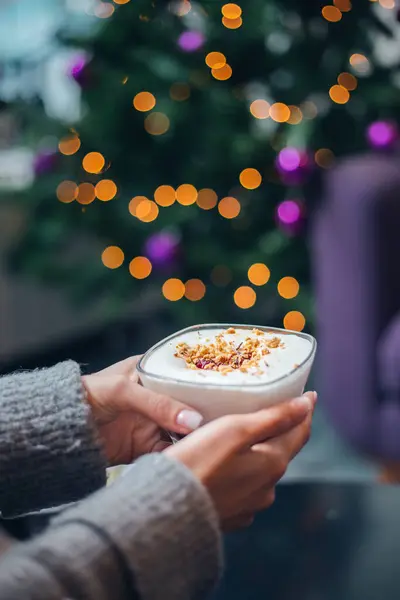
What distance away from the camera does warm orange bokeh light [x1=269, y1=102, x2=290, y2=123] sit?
6.48 feet

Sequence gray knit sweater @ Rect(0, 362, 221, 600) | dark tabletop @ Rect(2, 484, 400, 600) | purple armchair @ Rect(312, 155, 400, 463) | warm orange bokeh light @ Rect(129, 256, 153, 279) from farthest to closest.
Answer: warm orange bokeh light @ Rect(129, 256, 153, 279) → purple armchair @ Rect(312, 155, 400, 463) → dark tabletop @ Rect(2, 484, 400, 600) → gray knit sweater @ Rect(0, 362, 221, 600)

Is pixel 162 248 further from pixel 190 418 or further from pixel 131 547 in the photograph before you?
pixel 131 547

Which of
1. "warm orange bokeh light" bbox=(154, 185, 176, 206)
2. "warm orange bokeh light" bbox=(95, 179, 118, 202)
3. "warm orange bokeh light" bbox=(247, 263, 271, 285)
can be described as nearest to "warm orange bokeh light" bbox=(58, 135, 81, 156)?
"warm orange bokeh light" bbox=(95, 179, 118, 202)

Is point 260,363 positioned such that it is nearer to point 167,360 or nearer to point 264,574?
point 167,360

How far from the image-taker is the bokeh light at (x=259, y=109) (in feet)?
6.54

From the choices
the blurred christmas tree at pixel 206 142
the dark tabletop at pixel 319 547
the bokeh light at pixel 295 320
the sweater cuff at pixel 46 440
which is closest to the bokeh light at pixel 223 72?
the blurred christmas tree at pixel 206 142

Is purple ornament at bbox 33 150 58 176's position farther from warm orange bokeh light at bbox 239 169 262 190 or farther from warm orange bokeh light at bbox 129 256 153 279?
Answer: warm orange bokeh light at bbox 239 169 262 190

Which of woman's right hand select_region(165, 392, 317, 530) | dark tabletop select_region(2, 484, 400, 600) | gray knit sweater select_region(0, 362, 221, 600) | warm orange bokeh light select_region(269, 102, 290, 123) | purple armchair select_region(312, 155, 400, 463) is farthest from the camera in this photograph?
warm orange bokeh light select_region(269, 102, 290, 123)

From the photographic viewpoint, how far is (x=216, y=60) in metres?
1.99

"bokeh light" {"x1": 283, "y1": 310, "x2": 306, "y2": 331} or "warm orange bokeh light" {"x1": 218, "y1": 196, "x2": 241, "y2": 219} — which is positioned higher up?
"warm orange bokeh light" {"x1": 218, "y1": 196, "x2": 241, "y2": 219}

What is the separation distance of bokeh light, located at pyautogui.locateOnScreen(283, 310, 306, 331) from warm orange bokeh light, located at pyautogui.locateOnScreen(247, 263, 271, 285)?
0.48 ft

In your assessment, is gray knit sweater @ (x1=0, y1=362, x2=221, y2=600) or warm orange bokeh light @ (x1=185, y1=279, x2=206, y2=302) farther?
warm orange bokeh light @ (x1=185, y1=279, x2=206, y2=302)

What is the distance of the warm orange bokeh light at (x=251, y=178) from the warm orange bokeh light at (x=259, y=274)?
23 cm

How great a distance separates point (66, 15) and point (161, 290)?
0.86 meters
